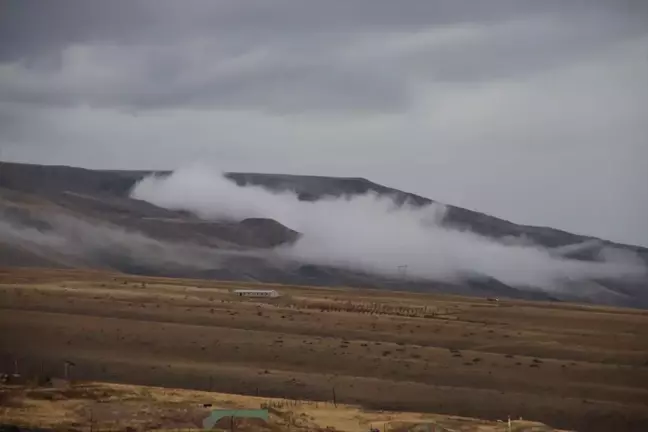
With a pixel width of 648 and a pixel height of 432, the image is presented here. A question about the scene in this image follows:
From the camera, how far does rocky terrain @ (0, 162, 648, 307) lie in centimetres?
520

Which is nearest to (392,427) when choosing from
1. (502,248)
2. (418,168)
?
(502,248)

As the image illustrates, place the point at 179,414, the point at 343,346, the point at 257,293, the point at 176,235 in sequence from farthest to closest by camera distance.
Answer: the point at 176,235 < the point at 257,293 < the point at 343,346 < the point at 179,414

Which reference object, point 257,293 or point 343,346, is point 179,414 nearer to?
point 257,293

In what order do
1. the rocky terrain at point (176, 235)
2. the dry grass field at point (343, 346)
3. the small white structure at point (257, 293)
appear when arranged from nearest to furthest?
1. the dry grass field at point (343, 346)
2. the rocky terrain at point (176, 235)
3. the small white structure at point (257, 293)

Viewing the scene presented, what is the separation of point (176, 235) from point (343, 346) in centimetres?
158

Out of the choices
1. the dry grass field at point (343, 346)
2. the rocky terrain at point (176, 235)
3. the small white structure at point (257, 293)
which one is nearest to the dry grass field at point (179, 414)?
the dry grass field at point (343, 346)

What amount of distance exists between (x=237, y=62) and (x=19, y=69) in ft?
6.33

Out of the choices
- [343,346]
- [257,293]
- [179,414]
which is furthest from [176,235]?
[343,346]

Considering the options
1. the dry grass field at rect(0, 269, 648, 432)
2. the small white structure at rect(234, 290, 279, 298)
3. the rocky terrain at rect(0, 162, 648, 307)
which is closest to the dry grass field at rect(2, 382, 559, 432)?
the dry grass field at rect(0, 269, 648, 432)

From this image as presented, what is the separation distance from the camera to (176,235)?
19.0ft

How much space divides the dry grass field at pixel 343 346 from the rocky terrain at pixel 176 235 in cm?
10

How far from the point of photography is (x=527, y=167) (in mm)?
5195

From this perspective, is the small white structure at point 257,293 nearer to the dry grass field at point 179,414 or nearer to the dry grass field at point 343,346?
the dry grass field at point 343,346

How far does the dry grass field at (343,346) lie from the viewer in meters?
4.93
